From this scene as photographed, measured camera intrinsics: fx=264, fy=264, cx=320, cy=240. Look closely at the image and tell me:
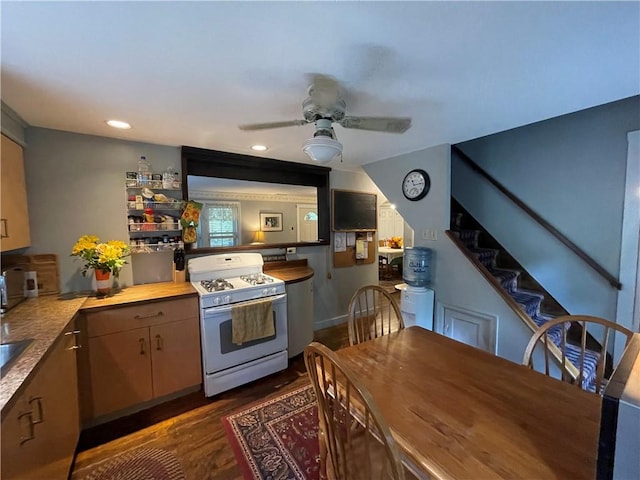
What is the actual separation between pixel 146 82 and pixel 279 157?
1603 millimetres

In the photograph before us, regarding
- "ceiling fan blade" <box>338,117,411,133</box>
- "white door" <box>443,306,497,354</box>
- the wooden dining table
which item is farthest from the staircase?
"ceiling fan blade" <box>338,117,411,133</box>

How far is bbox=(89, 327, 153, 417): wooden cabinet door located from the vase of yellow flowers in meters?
0.42

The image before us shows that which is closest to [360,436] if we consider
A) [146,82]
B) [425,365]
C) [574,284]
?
[425,365]

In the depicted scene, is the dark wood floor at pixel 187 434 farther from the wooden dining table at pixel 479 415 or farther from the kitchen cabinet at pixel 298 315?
the wooden dining table at pixel 479 415

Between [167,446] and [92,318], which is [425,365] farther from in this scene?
[92,318]

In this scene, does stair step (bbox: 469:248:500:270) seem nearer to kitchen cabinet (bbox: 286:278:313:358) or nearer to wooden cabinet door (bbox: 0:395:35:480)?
kitchen cabinet (bbox: 286:278:313:358)

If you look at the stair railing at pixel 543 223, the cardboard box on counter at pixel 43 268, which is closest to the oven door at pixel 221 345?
the cardboard box on counter at pixel 43 268

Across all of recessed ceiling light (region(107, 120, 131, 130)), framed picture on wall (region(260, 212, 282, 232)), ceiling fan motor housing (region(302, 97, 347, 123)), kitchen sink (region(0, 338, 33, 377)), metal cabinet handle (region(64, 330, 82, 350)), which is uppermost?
recessed ceiling light (region(107, 120, 131, 130))

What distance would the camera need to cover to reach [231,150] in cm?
261

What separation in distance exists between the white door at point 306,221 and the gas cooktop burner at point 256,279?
192 centimetres

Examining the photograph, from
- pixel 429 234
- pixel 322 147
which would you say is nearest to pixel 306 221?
pixel 429 234

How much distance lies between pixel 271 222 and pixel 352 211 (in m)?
1.69

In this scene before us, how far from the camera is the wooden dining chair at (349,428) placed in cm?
70

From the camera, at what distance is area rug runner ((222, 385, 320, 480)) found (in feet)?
4.95
